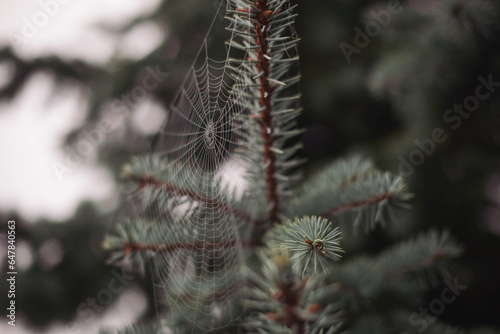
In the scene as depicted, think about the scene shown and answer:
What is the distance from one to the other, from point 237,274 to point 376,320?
0.28m

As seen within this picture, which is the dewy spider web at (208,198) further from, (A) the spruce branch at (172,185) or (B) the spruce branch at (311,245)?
(B) the spruce branch at (311,245)

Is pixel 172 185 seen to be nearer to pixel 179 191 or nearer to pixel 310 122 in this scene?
pixel 179 191

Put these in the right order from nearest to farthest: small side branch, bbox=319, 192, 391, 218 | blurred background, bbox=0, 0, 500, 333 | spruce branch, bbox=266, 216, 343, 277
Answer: spruce branch, bbox=266, 216, 343, 277
small side branch, bbox=319, 192, 391, 218
blurred background, bbox=0, 0, 500, 333

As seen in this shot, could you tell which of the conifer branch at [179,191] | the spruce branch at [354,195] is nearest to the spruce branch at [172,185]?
the conifer branch at [179,191]

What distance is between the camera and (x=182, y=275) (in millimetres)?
863

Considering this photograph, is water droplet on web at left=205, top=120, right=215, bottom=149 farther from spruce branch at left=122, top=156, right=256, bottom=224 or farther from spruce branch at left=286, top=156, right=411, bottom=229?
spruce branch at left=286, top=156, right=411, bottom=229

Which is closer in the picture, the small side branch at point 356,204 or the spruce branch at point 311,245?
the spruce branch at point 311,245

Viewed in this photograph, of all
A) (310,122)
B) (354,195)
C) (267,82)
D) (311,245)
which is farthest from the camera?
(310,122)

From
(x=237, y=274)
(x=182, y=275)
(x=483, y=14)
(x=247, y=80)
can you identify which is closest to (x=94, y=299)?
(x=182, y=275)

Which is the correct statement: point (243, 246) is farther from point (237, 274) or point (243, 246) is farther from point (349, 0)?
point (349, 0)

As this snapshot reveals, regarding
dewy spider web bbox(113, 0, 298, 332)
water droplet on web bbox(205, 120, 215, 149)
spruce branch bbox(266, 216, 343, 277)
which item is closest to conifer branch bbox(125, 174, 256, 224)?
dewy spider web bbox(113, 0, 298, 332)

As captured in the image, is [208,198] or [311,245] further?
[208,198]

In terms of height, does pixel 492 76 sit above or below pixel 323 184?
above

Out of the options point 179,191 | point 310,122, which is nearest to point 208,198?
point 179,191
